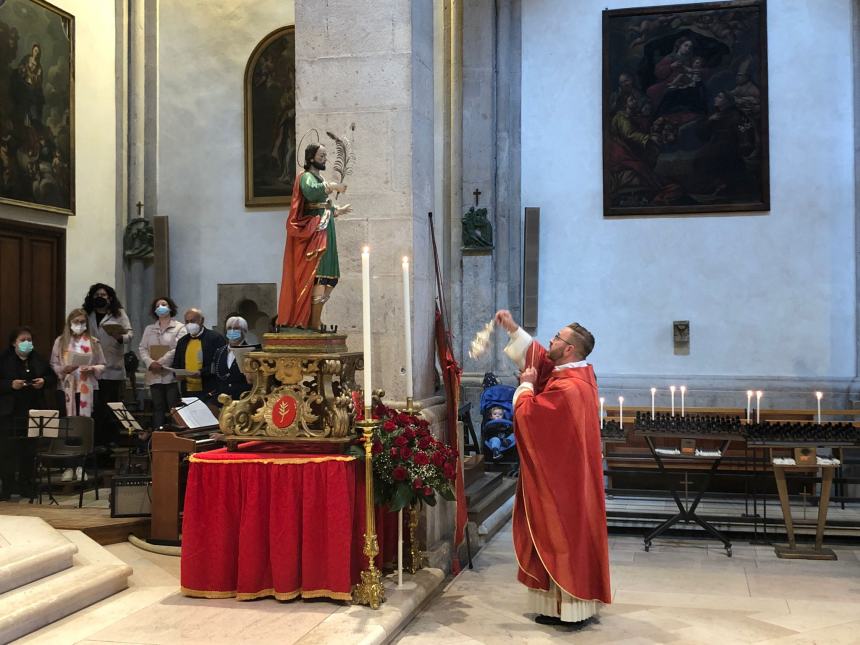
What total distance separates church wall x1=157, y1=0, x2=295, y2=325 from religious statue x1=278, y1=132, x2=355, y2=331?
290 inches

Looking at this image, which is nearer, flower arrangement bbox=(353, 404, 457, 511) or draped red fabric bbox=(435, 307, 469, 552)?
flower arrangement bbox=(353, 404, 457, 511)

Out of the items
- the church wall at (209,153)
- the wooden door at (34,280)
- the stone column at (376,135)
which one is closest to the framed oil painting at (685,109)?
the church wall at (209,153)

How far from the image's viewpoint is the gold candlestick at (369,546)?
18.1 ft

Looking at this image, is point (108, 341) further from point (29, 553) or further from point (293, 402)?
point (293, 402)

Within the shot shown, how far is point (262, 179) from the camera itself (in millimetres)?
13367

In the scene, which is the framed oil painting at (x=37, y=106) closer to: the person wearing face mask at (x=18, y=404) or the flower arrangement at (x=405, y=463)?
the person wearing face mask at (x=18, y=404)

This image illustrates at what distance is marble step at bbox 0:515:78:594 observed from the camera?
5.46 m

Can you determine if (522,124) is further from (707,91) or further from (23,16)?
(23,16)

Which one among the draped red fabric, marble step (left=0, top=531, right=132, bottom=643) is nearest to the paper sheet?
marble step (left=0, top=531, right=132, bottom=643)

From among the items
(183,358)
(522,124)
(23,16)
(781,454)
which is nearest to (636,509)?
(781,454)

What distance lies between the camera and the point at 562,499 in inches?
222

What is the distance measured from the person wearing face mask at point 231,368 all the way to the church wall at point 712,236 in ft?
16.1

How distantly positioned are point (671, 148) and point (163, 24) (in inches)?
285

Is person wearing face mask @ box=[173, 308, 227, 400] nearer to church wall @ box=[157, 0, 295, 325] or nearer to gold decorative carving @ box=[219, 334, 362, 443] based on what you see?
gold decorative carving @ box=[219, 334, 362, 443]
